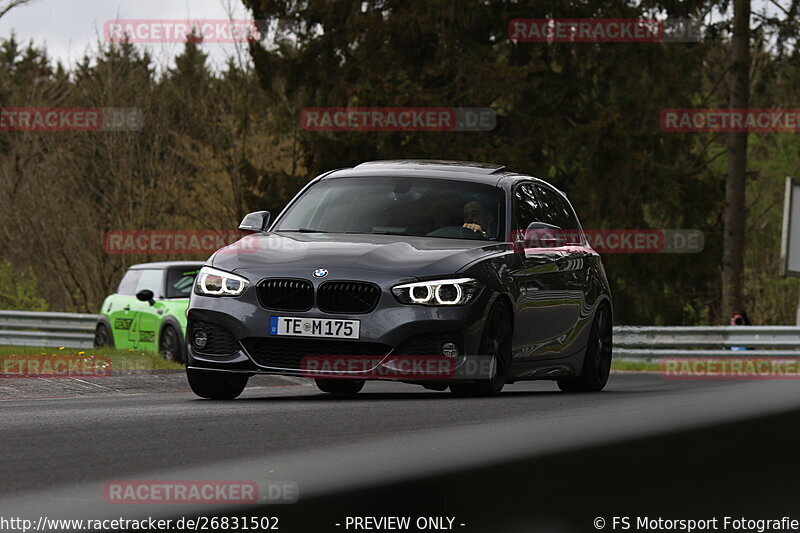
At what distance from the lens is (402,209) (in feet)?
39.4

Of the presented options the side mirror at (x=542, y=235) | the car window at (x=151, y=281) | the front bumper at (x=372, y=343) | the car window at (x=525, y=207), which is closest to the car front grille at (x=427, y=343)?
the front bumper at (x=372, y=343)

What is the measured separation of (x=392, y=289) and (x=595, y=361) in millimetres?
3882

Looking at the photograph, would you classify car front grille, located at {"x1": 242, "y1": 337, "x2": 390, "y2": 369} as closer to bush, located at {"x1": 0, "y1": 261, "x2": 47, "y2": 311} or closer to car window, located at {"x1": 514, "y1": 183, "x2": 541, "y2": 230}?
car window, located at {"x1": 514, "y1": 183, "x2": 541, "y2": 230}

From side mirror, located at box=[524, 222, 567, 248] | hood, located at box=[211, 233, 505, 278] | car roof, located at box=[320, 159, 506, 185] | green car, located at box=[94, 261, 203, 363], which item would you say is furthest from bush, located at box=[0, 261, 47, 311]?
hood, located at box=[211, 233, 505, 278]

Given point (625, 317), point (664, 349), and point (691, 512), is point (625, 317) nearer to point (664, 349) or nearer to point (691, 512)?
point (664, 349)

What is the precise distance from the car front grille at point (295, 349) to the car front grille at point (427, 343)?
0.41 feet

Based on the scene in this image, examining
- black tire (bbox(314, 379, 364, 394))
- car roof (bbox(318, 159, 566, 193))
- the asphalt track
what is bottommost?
black tire (bbox(314, 379, 364, 394))

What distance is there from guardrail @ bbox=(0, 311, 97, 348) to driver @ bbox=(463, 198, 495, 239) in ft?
62.9

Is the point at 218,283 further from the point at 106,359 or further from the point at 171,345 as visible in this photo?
the point at 171,345

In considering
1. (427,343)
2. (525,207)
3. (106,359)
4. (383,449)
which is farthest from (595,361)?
(383,449)

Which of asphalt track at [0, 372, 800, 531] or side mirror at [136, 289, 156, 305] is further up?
asphalt track at [0, 372, 800, 531]

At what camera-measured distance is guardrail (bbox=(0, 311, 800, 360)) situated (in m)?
26.8

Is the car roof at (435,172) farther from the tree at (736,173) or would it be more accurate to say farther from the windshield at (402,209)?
the tree at (736,173)

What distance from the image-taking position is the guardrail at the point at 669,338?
26.8 meters
